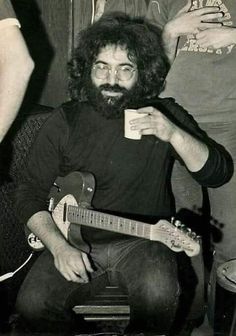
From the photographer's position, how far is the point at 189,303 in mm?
2129

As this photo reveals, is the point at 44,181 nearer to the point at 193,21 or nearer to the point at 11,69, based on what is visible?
the point at 11,69

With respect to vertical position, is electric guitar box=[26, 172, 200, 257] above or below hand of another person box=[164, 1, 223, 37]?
below

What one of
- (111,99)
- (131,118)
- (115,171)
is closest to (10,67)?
(131,118)

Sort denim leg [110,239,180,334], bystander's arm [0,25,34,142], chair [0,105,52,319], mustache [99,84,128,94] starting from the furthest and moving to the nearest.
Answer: chair [0,105,52,319] < mustache [99,84,128,94] < denim leg [110,239,180,334] < bystander's arm [0,25,34,142]

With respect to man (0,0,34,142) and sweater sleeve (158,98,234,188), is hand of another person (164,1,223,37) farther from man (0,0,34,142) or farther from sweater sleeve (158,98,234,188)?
man (0,0,34,142)

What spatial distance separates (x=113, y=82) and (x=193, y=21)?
1.19ft

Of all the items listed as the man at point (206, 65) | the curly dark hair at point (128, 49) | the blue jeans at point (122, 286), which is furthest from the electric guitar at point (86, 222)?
the man at point (206, 65)

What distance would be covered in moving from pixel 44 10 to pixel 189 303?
1.45 metres

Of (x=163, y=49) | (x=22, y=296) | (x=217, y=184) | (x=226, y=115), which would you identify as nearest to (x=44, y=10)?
(x=163, y=49)

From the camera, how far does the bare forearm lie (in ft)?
5.86

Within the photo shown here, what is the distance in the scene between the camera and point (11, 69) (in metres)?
1.44

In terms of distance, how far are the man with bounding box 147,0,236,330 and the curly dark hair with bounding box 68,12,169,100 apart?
5 cm

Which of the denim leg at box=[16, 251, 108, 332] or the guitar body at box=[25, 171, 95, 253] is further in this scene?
the guitar body at box=[25, 171, 95, 253]

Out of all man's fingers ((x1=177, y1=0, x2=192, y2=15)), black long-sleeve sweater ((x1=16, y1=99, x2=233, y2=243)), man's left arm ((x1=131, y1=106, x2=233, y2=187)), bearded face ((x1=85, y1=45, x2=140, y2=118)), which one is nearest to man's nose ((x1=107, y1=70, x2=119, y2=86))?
bearded face ((x1=85, y1=45, x2=140, y2=118))
